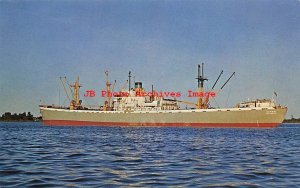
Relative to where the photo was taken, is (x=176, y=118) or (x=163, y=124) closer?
(x=176, y=118)

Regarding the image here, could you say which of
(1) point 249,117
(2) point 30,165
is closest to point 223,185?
(2) point 30,165

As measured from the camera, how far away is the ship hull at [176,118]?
86625 millimetres

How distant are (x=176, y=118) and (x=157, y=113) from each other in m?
6.20

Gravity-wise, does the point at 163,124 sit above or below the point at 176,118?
below

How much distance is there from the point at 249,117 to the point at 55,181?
260 feet

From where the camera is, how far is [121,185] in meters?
11.5

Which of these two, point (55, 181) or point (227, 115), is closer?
point (55, 181)

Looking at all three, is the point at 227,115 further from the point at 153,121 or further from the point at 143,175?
the point at 143,175

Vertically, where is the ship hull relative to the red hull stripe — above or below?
above

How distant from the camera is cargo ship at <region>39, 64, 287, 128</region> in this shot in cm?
8700

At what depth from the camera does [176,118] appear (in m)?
97.0

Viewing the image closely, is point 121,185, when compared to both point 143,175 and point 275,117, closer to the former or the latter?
point 143,175

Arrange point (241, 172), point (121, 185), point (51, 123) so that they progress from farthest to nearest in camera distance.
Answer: point (51, 123)
point (241, 172)
point (121, 185)

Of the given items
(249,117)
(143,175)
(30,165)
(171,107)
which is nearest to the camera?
(143,175)
